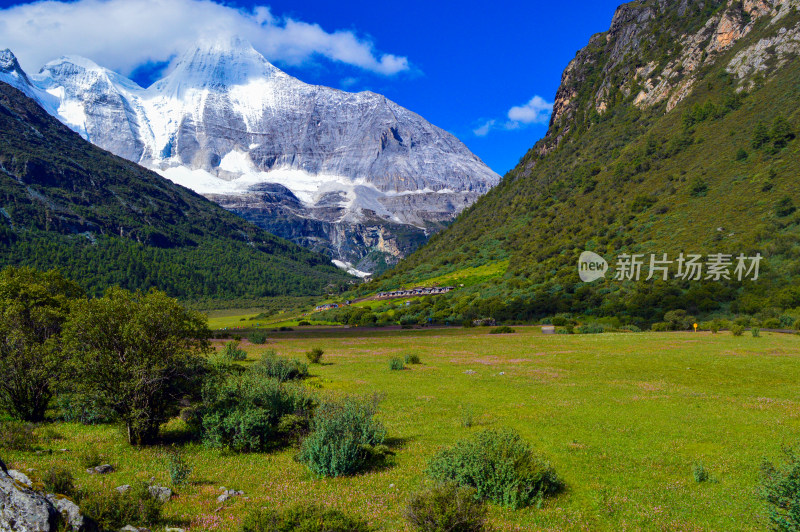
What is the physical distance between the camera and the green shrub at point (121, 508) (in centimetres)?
810

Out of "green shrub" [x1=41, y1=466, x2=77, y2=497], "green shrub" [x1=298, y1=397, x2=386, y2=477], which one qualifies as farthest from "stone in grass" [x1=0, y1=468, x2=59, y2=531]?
"green shrub" [x1=298, y1=397, x2=386, y2=477]

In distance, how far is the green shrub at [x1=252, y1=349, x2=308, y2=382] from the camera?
27.5 m

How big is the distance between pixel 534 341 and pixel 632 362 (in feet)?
60.9

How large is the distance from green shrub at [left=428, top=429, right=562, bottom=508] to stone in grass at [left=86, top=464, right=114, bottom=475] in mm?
9066

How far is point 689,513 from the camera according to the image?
9.84 m

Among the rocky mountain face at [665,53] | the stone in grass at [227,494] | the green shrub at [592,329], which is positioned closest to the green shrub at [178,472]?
the stone in grass at [227,494]

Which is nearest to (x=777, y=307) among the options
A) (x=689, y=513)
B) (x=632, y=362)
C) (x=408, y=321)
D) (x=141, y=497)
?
(x=632, y=362)

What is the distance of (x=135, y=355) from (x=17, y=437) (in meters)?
4.18

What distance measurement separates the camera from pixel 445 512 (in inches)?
331

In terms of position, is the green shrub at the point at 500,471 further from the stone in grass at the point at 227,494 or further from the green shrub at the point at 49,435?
the green shrub at the point at 49,435

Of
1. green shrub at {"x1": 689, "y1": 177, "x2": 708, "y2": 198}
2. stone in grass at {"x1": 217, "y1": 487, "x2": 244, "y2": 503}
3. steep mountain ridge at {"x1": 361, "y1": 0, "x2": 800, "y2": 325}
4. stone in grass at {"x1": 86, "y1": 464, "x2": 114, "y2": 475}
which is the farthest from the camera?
green shrub at {"x1": 689, "y1": 177, "x2": 708, "y2": 198}

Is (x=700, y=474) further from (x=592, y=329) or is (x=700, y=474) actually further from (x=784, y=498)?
(x=592, y=329)

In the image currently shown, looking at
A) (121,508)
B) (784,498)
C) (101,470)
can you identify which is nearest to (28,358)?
(101,470)

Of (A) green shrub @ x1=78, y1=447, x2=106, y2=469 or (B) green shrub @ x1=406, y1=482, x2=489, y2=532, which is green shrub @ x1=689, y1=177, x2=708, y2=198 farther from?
(A) green shrub @ x1=78, y1=447, x2=106, y2=469
